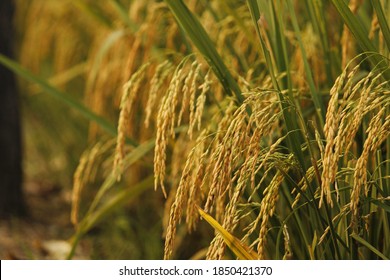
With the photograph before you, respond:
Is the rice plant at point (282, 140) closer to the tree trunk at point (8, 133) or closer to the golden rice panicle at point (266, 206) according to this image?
the golden rice panicle at point (266, 206)

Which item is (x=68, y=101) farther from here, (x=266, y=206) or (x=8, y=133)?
(x=8, y=133)

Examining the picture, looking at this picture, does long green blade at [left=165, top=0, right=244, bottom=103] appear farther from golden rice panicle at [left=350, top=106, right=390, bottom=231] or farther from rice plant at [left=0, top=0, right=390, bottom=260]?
golden rice panicle at [left=350, top=106, right=390, bottom=231]

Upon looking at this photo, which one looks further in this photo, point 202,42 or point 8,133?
point 8,133

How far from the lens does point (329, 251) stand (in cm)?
192

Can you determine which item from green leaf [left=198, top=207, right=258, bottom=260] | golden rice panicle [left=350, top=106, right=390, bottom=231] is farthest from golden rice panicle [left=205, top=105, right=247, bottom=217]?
golden rice panicle [left=350, top=106, right=390, bottom=231]

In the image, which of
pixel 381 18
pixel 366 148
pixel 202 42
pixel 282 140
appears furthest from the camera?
pixel 282 140

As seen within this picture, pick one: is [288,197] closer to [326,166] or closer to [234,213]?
[234,213]

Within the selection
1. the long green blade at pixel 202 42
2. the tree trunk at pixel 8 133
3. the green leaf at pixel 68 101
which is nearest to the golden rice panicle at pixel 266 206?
the long green blade at pixel 202 42

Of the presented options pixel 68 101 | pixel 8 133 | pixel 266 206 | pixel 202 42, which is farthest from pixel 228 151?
pixel 8 133

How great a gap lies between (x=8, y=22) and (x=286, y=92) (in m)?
1.87

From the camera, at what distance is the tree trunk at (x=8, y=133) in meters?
3.46

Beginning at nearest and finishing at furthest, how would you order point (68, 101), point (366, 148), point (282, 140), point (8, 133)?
point (366, 148) → point (282, 140) → point (68, 101) → point (8, 133)

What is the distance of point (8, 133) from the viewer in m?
3.50
